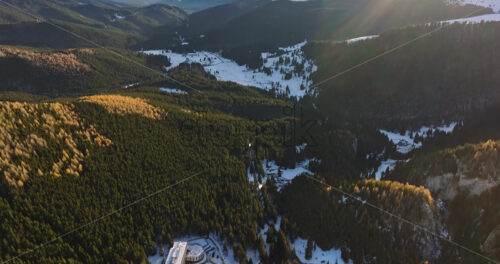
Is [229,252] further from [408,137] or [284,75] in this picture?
[284,75]

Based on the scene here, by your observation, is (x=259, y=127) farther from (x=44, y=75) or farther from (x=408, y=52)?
(x=44, y=75)

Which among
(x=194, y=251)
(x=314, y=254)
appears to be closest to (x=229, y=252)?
(x=194, y=251)

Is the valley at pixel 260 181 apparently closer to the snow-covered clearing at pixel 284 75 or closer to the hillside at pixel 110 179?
the hillside at pixel 110 179

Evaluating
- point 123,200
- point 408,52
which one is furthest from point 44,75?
point 408,52

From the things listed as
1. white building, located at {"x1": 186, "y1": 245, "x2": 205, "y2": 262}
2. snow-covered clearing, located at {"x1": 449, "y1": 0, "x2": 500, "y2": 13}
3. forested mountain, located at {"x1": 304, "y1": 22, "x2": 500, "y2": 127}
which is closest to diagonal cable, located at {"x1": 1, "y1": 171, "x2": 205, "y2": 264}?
white building, located at {"x1": 186, "y1": 245, "x2": 205, "y2": 262}

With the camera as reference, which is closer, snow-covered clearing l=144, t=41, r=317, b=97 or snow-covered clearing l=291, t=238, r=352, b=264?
snow-covered clearing l=291, t=238, r=352, b=264

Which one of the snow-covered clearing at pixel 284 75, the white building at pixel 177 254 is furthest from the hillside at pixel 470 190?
the snow-covered clearing at pixel 284 75

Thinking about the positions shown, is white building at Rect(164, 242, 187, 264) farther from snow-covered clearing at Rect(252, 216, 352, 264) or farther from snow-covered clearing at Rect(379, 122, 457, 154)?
snow-covered clearing at Rect(379, 122, 457, 154)
